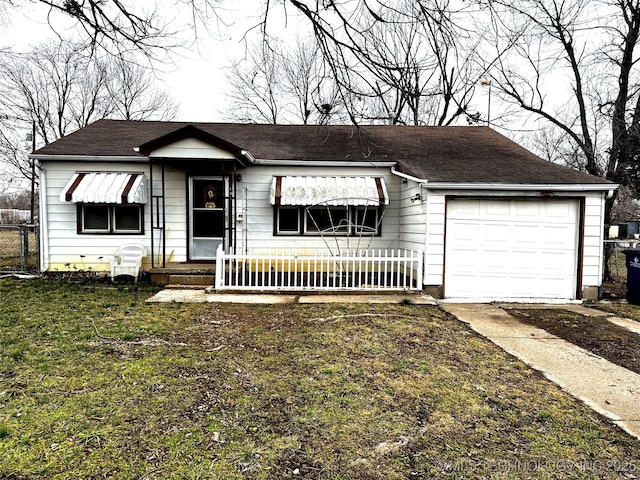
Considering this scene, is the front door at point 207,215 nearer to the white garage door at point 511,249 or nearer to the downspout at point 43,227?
the downspout at point 43,227

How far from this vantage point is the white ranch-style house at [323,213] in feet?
27.8

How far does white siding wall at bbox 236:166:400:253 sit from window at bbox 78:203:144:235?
2.54 meters

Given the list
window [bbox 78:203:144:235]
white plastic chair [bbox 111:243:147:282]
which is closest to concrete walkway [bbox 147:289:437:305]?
white plastic chair [bbox 111:243:147:282]

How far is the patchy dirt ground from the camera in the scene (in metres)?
5.02

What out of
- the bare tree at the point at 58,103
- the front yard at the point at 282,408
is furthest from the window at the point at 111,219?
the bare tree at the point at 58,103

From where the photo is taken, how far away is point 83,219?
10.2 meters

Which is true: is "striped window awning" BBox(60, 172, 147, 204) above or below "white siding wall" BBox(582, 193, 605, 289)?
above

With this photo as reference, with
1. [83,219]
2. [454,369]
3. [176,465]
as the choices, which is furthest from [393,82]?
[83,219]

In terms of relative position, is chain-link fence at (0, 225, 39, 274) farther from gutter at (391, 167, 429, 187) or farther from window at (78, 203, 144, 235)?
gutter at (391, 167, 429, 187)

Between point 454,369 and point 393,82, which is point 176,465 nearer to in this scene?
point 454,369

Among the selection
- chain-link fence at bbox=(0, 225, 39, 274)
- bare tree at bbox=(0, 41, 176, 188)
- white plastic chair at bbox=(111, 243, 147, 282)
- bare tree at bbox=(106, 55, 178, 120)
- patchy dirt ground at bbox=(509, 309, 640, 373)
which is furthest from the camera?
bare tree at bbox=(106, 55, 178, 120)

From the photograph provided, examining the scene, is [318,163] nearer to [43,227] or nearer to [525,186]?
[525,186]

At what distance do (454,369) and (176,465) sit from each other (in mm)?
2951

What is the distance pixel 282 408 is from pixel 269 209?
756 cm
